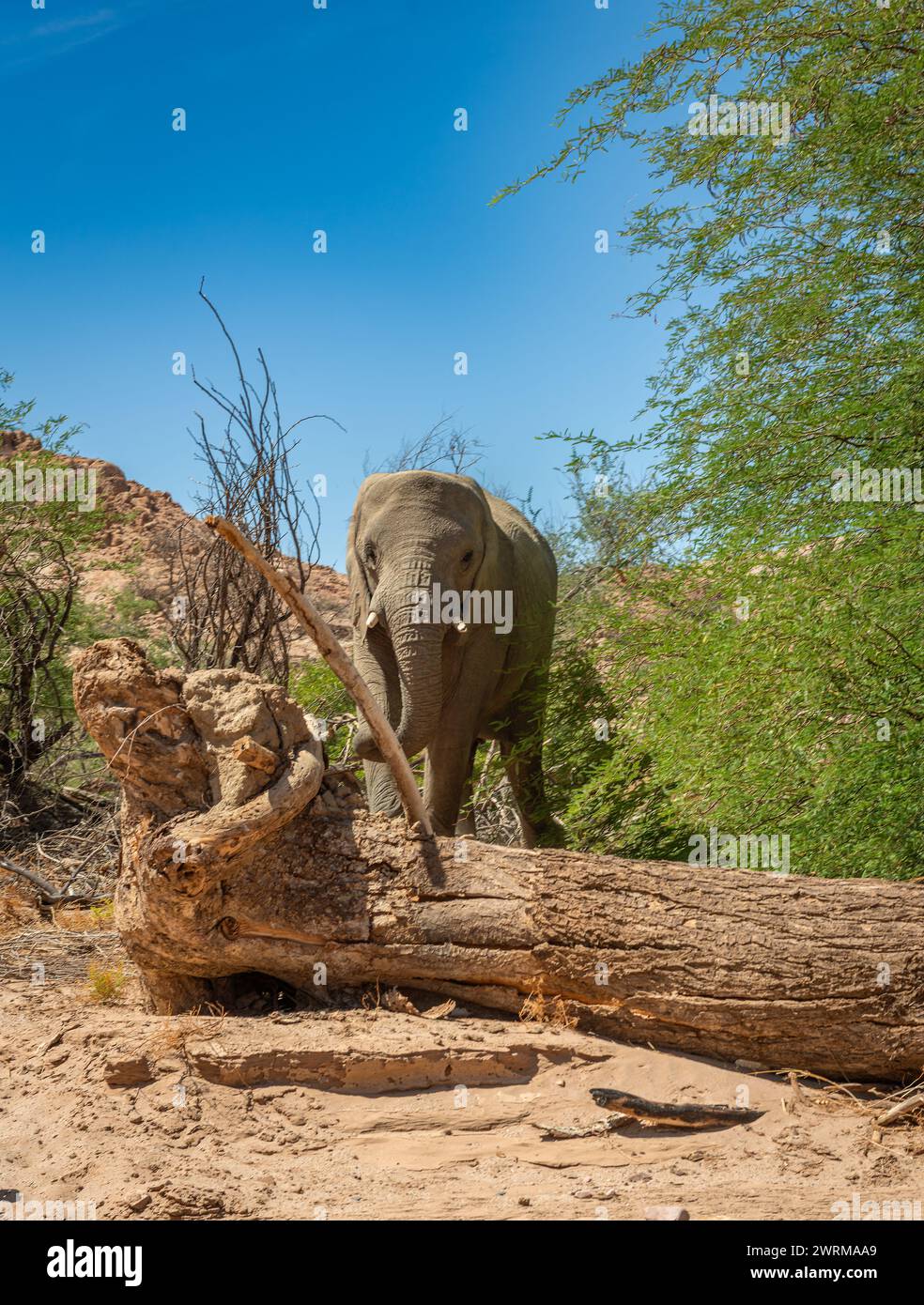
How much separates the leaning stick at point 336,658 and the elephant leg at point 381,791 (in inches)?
92.9

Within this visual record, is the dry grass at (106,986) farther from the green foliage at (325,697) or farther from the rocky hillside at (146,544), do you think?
the rocky hillside at (146,544)

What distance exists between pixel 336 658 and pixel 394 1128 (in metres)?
2.09

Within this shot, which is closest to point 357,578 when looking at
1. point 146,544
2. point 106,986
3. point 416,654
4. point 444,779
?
point 416,654

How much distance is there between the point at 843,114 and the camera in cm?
780

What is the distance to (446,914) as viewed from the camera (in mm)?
5711

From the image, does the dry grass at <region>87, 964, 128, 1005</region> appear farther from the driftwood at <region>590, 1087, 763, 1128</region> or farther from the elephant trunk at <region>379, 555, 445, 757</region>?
the driftwood at <region>590, 1087, 763, 1128</region>

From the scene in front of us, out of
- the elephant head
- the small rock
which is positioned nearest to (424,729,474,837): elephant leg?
the elephant head

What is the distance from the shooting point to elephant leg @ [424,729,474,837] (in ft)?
28.6

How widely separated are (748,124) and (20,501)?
350 inches

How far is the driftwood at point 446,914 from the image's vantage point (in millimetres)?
5363

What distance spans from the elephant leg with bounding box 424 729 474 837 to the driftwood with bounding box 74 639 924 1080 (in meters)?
2.58

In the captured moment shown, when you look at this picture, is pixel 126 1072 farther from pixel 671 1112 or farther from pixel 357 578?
pixel 357 578
